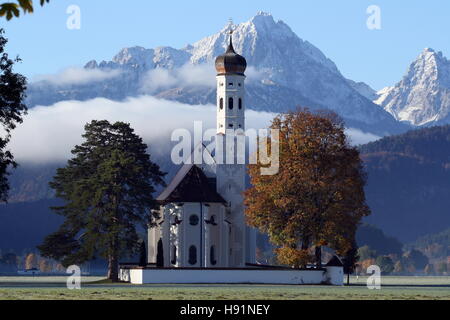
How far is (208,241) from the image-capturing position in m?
126

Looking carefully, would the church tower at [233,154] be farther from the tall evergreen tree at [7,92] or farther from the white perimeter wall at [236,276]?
the tall evergreen tree at [7,92]

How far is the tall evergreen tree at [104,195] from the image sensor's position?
110 metres

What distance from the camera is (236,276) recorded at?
10500 centimetres

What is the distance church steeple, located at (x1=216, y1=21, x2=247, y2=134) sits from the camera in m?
133

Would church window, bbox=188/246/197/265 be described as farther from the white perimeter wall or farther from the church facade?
the white perimeter wall

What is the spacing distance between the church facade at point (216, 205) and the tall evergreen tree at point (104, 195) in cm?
1061

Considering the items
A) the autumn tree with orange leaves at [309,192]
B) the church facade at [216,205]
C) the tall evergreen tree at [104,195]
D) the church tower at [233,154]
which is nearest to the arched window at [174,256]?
the church facade at [216,205]

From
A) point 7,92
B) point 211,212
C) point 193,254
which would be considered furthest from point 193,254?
point 7,92

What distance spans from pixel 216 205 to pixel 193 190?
10.2 ft

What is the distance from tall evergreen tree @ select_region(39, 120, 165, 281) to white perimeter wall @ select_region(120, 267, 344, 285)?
16.0 ft

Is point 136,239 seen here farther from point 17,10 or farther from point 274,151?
point 17,10

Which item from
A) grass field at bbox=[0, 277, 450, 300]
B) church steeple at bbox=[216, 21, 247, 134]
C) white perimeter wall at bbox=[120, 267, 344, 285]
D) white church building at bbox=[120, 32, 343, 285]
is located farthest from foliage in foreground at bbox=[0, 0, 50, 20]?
church steeple at bbox=[216, 21, 247, 134]

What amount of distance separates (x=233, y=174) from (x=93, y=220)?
2371cm
